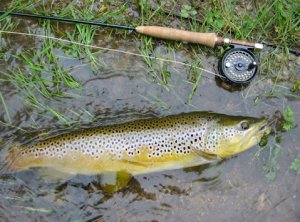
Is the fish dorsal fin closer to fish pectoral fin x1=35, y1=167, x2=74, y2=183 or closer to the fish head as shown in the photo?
the fish head

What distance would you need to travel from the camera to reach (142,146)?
2.85 m

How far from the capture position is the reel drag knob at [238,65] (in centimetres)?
→ 306

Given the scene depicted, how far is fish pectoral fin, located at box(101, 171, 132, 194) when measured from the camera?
9.45 feet

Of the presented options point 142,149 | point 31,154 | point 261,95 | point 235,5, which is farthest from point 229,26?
point 31,154

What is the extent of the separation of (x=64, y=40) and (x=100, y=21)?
31 cm

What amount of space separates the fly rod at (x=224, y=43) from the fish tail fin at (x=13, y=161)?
A: 98 cm

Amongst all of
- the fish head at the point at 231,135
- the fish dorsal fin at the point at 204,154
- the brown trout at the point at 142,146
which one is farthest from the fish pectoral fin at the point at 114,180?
the fish head at the point at 231,135

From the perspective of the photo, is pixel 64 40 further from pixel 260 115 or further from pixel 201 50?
pixel 260 115

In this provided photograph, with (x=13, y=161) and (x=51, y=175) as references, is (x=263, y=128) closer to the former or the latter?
(x=51, y=175)

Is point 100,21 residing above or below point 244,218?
above

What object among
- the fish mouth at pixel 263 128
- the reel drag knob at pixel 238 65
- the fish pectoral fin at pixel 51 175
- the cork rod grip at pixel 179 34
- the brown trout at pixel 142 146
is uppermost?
the cork rod grip at pixel 179 34

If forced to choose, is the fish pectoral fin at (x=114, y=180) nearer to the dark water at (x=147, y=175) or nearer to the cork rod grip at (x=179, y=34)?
the dark water at (x=147, y=175)

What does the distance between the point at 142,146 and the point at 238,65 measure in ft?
3.03

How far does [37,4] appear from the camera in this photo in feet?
10.6
